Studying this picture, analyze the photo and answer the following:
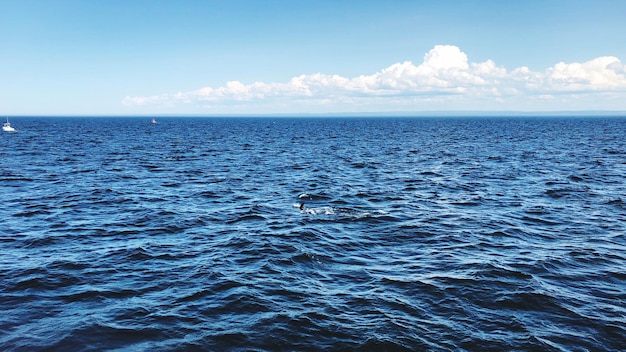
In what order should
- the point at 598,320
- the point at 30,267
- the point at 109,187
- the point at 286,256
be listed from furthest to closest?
the point at 109,187 < the point at 286,256 < the point at 30,267 < the point at 598,320

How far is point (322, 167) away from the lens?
5341 centimetres

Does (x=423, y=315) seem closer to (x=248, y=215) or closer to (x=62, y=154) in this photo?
(x=248, y=215)

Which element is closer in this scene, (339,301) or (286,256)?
(339,301)

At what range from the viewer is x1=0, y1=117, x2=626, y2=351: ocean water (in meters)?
13.4

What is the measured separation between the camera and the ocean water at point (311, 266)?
1338 cm

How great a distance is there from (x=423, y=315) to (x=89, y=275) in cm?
1353

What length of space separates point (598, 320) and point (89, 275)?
1924 centimetres

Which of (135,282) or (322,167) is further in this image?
(322,167)

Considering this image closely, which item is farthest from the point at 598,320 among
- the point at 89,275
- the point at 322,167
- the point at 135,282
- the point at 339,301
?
the point at 322,167

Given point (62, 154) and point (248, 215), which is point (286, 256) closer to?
point (248, 215)

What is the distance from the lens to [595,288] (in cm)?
1700

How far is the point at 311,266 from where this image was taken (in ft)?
64.0

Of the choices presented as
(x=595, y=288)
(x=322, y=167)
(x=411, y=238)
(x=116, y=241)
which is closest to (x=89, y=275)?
(x=116, y=241)

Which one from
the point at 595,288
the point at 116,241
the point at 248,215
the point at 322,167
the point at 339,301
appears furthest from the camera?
the point at 322,167
